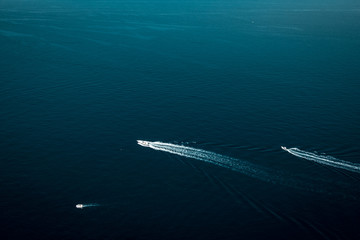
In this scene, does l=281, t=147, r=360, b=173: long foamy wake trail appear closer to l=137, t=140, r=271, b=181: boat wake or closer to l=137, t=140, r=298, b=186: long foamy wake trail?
l=137, t=140, r=298, b=186: long foamy wake trail

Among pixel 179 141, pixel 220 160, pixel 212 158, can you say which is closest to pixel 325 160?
pixel 220 160

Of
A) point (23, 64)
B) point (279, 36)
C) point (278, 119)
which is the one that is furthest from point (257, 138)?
point (279, 36)

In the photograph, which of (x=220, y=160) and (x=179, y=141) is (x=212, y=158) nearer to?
(x=220, y=160)

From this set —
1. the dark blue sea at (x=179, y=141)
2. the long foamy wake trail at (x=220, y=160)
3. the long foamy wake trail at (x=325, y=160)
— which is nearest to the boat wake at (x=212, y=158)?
the long foamy wake trail at (x=220, y=160)

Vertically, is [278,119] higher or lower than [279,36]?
A: lower

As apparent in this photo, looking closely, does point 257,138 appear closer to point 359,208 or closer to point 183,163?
point 183,163

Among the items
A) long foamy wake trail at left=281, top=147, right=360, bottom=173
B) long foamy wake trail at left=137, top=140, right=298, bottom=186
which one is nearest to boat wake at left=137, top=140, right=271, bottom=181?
long foamy wake trail at left=137, top=140, right=298, bottom=186
